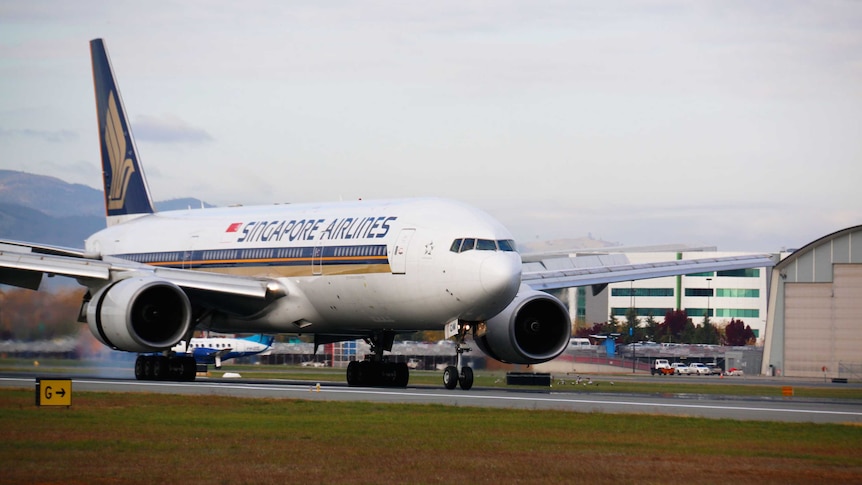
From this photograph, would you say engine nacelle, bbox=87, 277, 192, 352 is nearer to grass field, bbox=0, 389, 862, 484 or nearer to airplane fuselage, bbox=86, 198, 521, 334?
airplane fuselage, bbox=86, 198, 521, 334

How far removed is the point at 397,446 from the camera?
61.1 feet

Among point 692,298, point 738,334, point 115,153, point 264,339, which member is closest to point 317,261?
point 115,153

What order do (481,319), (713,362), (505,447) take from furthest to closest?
(713,362) → (481,319) → (505,447)

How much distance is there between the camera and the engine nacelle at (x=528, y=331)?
35250mm

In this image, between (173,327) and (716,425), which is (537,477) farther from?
(173,327)

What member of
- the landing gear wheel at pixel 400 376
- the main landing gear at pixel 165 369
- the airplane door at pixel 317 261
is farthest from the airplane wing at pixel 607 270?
the main landing gear at pixel 165 369

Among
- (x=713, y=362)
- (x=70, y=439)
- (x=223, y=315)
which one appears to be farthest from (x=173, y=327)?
(x=713, y=362)

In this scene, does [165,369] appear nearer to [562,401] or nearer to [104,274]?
[104,274]

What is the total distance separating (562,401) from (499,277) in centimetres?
376

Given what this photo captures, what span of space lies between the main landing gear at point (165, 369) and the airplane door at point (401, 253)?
329 inches

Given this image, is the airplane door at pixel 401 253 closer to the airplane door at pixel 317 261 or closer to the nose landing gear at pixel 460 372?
the nose landing gear at pixel 460 372

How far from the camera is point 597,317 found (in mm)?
123875

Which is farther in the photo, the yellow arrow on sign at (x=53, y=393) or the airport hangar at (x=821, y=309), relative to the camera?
the airport hangar at (x=821, y=309)

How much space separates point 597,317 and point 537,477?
359 ft
